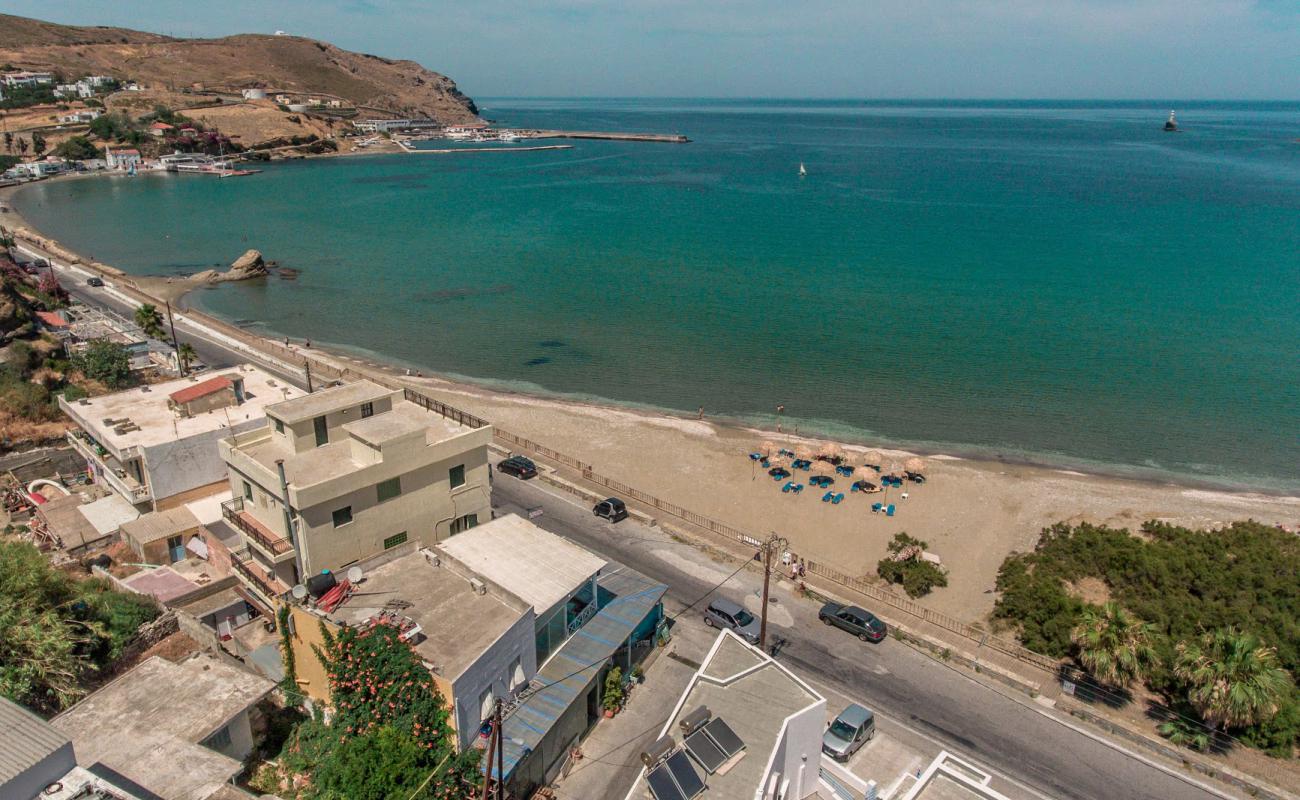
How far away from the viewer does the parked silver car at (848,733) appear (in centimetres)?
2383

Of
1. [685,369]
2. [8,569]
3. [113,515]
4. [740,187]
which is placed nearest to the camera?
[8,569]

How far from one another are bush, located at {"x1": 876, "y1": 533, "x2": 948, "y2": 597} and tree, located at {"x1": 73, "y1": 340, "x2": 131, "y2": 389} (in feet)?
158

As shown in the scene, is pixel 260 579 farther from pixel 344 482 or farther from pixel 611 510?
pixel 611 510

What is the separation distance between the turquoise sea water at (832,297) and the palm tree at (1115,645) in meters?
27.8

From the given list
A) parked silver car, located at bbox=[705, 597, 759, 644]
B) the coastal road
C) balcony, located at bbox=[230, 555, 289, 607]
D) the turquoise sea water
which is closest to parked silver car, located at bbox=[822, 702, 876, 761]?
the coastal road

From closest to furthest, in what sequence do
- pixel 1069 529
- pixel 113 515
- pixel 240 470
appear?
1. pixel 240 470
2. pixel 113 515
3. pixel 1069 529

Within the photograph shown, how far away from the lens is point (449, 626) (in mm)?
22750

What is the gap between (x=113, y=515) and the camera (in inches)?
1345

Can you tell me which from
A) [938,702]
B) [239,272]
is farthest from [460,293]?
[938,702]

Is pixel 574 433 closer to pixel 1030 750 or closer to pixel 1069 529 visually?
pixel 1069 529

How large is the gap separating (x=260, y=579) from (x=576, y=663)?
1238 centimetres

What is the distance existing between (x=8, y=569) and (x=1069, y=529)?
4345 centimetres

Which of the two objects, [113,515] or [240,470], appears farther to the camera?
[113,515]

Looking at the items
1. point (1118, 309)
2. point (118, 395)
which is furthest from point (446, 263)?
point (1118, 309)
